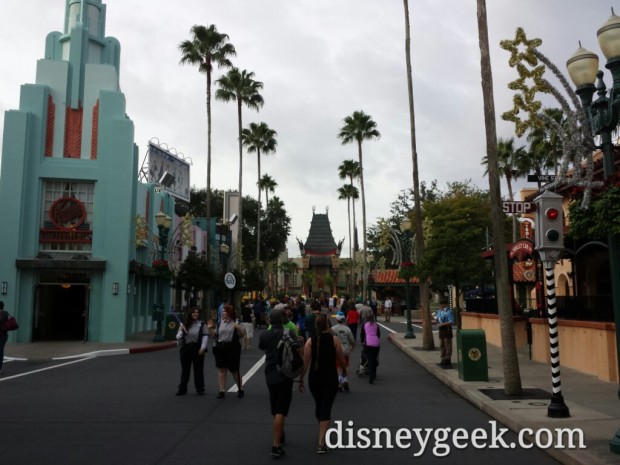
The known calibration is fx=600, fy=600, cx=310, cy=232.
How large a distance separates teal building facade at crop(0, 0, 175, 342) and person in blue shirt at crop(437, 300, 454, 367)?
47.6 ft

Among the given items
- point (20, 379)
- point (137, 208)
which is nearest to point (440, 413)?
point (20, 379)

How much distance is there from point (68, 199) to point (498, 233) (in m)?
19.4

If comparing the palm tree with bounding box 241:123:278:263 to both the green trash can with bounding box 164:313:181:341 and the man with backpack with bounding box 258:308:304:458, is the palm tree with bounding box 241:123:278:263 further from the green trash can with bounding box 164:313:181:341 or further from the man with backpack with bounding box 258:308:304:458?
the man with backpack with bounding box 258:308:304:458

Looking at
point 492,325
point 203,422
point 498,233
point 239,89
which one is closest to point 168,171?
point 239,89

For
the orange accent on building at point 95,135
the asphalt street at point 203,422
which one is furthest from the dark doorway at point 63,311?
the asphalt street at point 203,422

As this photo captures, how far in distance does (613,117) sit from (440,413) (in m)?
5.40

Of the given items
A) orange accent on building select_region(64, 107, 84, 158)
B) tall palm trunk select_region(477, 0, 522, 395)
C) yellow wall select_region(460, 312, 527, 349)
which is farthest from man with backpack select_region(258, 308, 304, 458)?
orange accent on building select_region(64, 107, 84, 158)

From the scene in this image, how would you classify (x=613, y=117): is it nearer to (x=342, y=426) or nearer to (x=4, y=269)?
(x=342, y=426)

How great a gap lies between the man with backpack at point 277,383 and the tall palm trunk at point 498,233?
5569mm

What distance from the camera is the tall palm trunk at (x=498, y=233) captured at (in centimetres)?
1159

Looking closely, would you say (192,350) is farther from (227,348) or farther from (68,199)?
(68,199)

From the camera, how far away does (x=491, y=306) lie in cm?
2527

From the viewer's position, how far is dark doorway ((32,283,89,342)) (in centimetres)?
2577

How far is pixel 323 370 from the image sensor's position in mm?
7598
